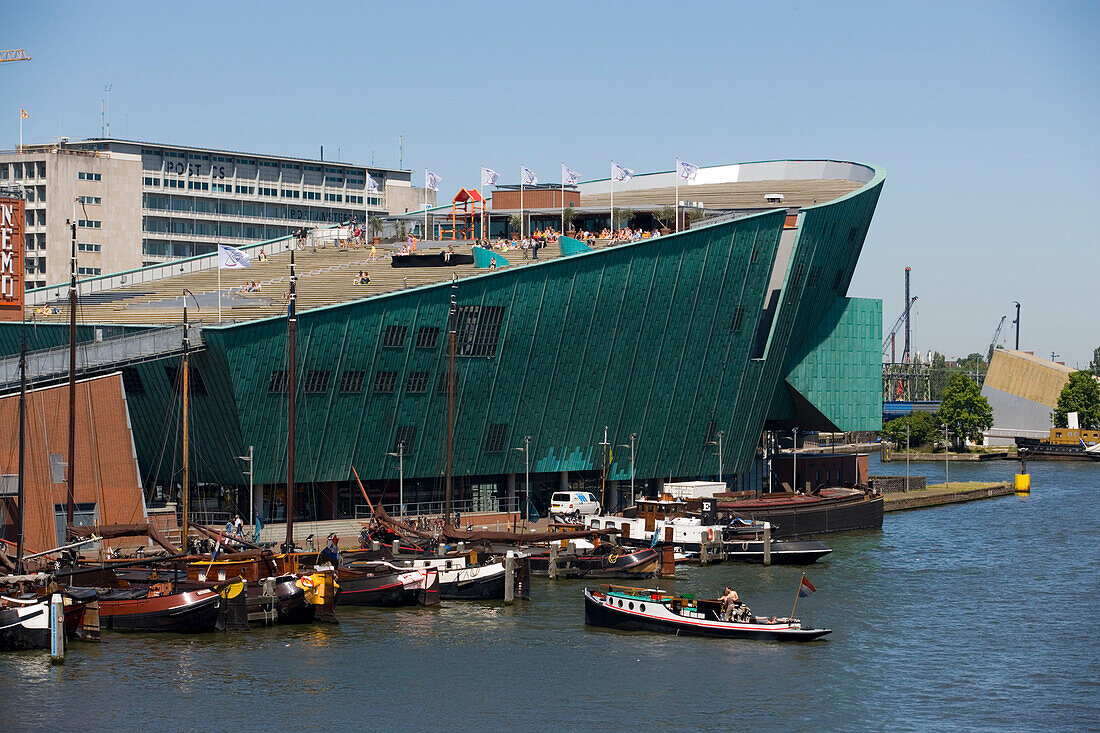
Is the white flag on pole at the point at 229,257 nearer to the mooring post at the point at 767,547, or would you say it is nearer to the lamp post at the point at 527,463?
the lamp post at the point at 527,463

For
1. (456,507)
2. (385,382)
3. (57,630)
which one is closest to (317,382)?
(385,382)

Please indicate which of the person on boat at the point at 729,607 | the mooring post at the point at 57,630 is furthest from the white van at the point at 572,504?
the mooring post at the point at 57,630

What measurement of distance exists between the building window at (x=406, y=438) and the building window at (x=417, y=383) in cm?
228

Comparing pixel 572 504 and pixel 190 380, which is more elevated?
pixel 190 380

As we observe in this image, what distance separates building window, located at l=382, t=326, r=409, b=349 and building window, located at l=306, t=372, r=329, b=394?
153 inches

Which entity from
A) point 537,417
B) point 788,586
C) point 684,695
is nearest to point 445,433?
point 537,417

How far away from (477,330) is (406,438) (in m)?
7.56

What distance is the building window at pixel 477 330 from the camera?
88.8 m

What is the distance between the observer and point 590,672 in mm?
56531

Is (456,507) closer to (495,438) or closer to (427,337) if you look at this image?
(495,438)

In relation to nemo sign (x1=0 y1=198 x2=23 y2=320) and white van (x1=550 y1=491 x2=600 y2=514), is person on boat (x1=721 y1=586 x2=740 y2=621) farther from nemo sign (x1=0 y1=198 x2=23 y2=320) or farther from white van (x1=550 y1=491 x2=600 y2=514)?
nemo sign (x1=0 y1=198 x2=23 y2=320)

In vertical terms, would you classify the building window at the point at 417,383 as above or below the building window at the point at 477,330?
below

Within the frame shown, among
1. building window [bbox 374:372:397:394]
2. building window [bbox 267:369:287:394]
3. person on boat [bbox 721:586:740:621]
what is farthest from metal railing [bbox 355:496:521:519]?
person on boat [bbox 721:586:740:621]

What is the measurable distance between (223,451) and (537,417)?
67.1ft
